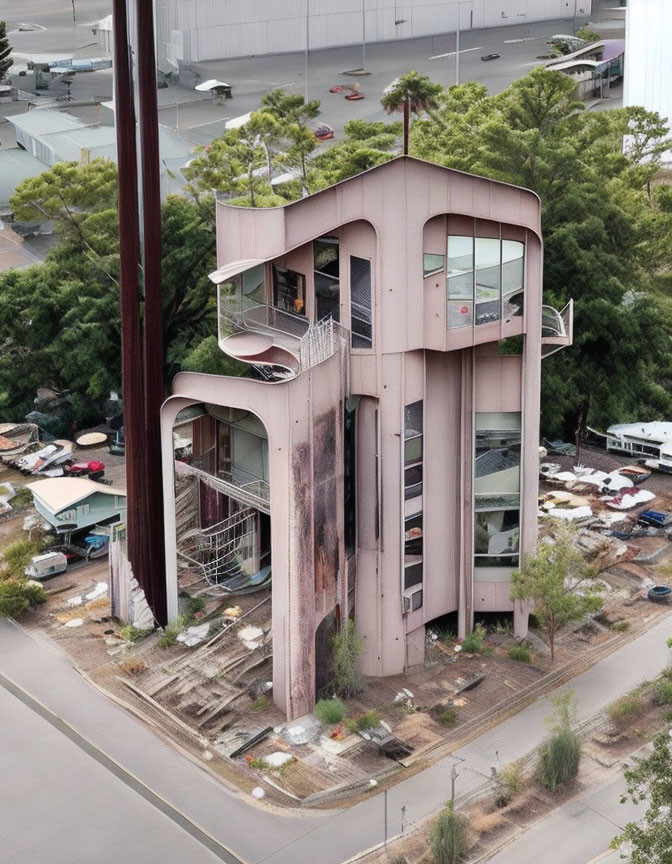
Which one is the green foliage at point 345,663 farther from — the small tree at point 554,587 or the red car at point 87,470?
the red car at point 87,470

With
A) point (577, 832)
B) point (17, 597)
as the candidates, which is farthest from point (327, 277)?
point (577, 832)

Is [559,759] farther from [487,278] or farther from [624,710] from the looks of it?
[487,278]

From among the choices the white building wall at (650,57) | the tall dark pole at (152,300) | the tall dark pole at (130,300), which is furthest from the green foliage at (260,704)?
the white building wall at (650,57)

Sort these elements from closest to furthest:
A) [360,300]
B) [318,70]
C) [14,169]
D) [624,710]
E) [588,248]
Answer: [624,710] < [360,300] < [588,248] < [14,169] < [318,70]

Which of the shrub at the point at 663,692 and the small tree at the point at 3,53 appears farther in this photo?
the small tree at the point at 3,53

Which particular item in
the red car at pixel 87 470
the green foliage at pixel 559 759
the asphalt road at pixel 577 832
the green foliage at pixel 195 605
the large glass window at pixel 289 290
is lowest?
the red car at pixel 87 470
